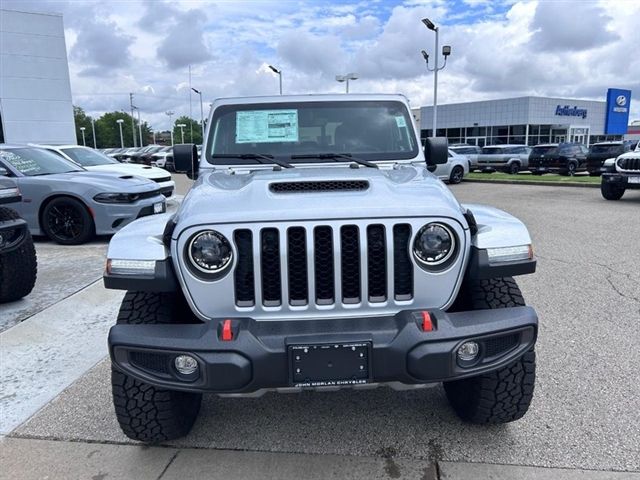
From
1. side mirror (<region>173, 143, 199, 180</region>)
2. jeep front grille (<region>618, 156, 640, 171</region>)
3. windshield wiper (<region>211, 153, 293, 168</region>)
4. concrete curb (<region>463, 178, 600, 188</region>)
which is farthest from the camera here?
concrete curb (<region>463, 178, 600, 188</region>)

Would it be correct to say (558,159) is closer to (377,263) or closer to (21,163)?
(21,163)

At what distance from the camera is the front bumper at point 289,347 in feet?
7.13

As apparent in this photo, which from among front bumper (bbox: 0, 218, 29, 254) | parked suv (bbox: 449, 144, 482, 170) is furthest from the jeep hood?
parked suv (bbox: 449, 144, 482, 170)

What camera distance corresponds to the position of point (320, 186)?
268 centimetres

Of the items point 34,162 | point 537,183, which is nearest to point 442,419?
point 34,162

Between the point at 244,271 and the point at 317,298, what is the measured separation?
1.15 feet

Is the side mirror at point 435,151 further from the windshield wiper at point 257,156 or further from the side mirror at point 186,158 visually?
the side mirror at point 186,158

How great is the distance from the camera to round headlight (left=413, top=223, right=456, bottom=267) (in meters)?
2.36

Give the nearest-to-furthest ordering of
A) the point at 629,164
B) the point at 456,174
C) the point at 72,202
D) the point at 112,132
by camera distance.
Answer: the point at 72,202 → the point at 629,164 → the point at 456,174 → the point at 112,132

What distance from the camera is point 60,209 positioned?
7.93 metres

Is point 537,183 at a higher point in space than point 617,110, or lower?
lower

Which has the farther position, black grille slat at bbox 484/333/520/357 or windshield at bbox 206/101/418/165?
windshield at bbox 206/101/418/165

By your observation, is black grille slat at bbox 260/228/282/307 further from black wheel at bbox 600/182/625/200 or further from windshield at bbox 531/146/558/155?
windshield at bbox 531/146/558/155

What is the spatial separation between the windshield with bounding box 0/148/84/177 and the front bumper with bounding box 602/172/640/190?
11.3 m
